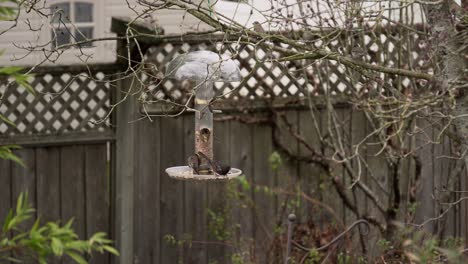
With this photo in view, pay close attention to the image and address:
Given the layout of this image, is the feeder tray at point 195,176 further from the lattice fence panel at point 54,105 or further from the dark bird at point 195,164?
the lattice fence panel at point 54,105

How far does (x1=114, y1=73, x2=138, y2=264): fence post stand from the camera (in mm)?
6062

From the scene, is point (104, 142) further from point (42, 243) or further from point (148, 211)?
point (42, 243)

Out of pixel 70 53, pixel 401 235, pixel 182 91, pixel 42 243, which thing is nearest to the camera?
pixel 42 243

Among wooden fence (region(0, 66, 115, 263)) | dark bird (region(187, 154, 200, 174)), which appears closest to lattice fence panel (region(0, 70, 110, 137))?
A: wooden fence (region(0, 66, 115, 263))

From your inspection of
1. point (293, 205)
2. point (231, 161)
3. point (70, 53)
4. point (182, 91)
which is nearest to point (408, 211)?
point (293, 205)

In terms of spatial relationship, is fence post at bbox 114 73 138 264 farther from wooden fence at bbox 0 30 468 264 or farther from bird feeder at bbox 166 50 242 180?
bird feeder at bbox 166 50 242 180

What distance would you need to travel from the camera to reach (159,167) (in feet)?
20.2

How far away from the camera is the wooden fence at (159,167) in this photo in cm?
600

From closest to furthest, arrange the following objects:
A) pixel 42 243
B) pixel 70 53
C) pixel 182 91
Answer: pixel 42 243 → pixel 182 91 → pixel 70 53

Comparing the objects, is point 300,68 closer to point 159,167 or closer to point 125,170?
point 159,167

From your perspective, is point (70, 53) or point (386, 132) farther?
point (70, 53)

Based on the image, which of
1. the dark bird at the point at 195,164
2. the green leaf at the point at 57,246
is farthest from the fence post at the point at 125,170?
the green leaf at the point at 57,246

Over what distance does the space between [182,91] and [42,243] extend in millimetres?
3695

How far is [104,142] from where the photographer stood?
6.08 metres
